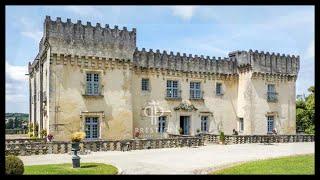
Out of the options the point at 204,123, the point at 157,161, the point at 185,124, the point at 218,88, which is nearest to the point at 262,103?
the point at 218,88

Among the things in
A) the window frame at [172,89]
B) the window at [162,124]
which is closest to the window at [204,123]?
the window frame at [172,89]

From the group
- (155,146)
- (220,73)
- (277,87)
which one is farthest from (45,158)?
(277,87)

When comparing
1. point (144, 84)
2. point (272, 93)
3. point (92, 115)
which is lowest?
point (92, 115)

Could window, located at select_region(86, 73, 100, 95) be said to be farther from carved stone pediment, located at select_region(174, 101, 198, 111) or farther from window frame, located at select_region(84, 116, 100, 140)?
carved stone pediment, located at select_region(174, 101, 198, 111)

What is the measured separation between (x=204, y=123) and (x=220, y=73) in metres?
4.43

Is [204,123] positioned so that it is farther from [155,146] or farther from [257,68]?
[155,146]

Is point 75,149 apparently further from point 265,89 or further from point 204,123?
point 265,89

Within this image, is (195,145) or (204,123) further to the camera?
(204,123)

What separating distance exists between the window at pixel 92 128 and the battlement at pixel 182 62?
5331mm

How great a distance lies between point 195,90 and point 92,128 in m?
9.80

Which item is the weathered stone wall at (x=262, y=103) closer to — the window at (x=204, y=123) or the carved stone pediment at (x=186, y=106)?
the window at (x=204, y=123)

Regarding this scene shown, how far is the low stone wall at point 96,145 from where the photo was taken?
22312mm

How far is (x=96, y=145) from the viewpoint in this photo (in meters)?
24.3

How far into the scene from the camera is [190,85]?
34344mm
